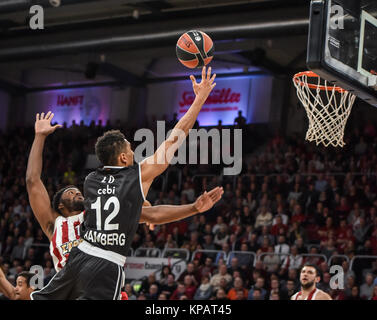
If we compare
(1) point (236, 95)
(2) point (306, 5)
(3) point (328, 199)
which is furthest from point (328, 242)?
(1) point (236, 95)

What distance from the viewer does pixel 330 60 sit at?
5934 mm

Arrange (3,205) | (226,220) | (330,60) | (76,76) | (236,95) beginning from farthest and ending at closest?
(76,76), (236,95), (3,205), (226,220), (330,60)

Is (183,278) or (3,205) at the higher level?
(3,205)

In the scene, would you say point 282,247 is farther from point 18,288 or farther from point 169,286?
point 18,288

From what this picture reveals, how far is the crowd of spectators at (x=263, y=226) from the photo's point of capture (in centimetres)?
1141

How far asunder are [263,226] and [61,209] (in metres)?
8.01

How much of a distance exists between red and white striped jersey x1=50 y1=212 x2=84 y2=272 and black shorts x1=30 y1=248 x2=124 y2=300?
0.87 m

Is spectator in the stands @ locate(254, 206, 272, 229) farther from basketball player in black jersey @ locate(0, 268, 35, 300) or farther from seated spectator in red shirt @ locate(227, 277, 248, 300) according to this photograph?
basketball player in black jersey @ locate(0, 268, 35, 300)

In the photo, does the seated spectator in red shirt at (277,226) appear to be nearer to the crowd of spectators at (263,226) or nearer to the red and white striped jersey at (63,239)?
the crowd of spectators at (263,226)

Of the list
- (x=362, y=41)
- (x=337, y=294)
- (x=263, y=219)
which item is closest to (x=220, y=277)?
(x=263, y=219)

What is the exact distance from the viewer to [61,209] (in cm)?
522

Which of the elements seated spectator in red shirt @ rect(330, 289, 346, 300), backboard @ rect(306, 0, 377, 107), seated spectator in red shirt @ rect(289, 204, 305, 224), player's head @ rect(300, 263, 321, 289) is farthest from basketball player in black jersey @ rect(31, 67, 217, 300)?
seated spectator in red shirt @ rect(289, 204, 305, 224)
